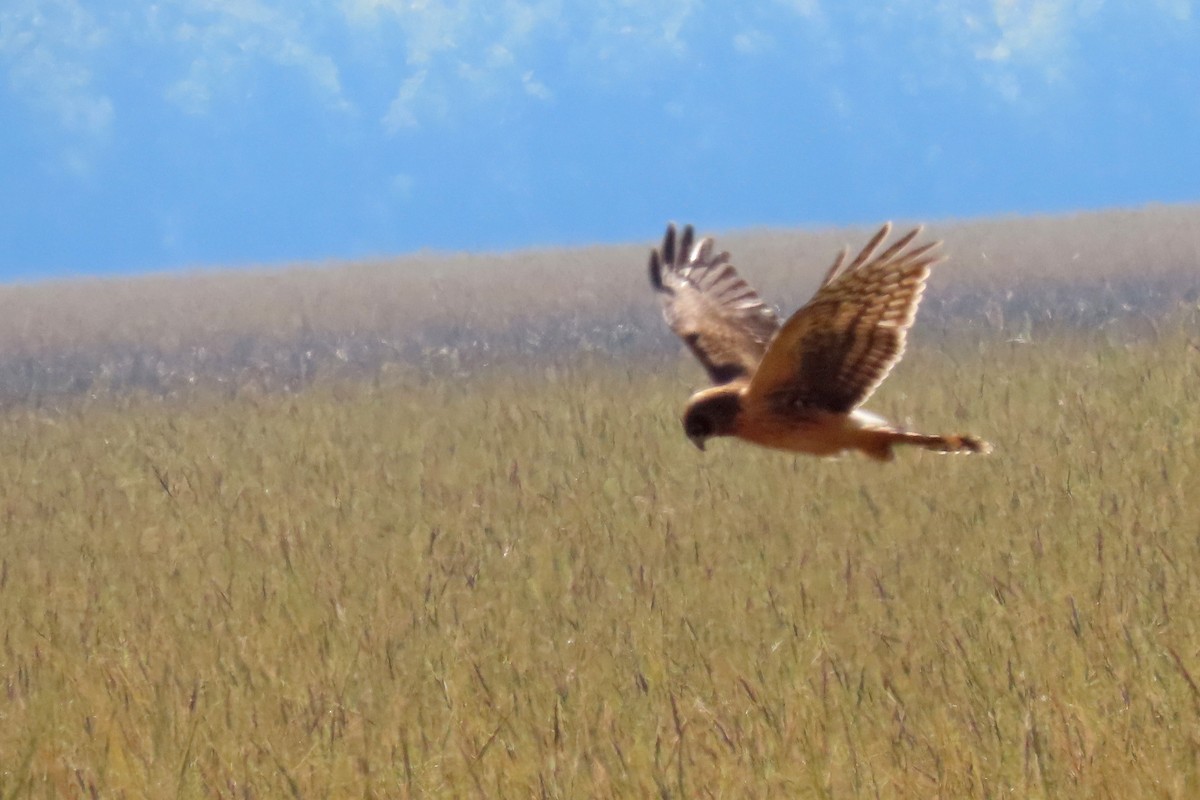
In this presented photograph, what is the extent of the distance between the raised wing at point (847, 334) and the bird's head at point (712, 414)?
80 mm

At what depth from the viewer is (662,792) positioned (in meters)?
2.90

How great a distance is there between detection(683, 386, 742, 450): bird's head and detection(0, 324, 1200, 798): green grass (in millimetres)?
520

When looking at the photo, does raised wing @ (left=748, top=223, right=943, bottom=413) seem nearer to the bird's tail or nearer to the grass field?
the bird's tail

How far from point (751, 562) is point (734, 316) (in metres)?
0.81

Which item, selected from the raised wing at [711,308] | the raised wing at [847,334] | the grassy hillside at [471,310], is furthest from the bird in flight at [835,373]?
the grassy hillside at [471,310]

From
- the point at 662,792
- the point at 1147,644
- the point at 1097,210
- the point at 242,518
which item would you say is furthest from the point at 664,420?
the point at 1097,210

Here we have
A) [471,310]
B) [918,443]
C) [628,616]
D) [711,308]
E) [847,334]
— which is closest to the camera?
[847,334]

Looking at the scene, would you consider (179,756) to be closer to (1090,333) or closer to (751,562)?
(751,562)

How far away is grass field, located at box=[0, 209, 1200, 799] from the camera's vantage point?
326 cm

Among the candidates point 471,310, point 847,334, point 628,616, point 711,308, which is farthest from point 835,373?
point 471,310

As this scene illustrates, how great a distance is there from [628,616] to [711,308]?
48.4 inches

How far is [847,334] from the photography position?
12.6 ft

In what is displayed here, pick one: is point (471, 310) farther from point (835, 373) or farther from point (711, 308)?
point (835, 373)

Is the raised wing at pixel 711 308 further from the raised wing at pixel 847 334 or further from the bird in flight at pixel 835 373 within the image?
A: the raised wing at pixel 847 334
